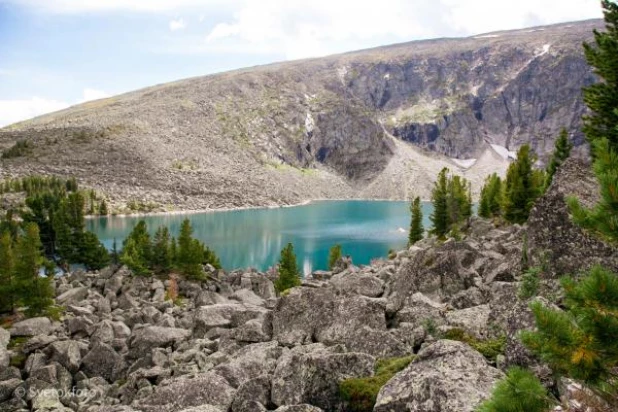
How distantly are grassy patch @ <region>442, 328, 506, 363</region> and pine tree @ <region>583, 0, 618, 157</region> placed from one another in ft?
45.7

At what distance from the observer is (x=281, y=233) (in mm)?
136750

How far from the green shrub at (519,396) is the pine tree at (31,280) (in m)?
38.2

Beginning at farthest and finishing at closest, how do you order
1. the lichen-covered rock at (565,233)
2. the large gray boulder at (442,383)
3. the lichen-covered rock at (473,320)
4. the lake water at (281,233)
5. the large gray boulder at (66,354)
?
the lake water at (281,233)
the large gray boulder at (66,354)
the lichen-covered rock at (565,233)
the lichen-covered rock at (473,320)
the large gray boulder at (442,383)

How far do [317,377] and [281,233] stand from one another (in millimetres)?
124414

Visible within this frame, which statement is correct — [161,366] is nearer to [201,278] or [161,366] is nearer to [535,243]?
[535,243]

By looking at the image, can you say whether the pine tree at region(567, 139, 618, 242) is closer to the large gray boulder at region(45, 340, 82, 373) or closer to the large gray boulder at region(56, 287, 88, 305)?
the large gray boulder at region(45, 340, 82, 373)

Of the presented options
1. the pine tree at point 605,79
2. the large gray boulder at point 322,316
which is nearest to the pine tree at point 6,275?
the large gray boulder at point 322,316

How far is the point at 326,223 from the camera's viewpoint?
16112cm

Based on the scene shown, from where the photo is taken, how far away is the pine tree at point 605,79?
24219 mm

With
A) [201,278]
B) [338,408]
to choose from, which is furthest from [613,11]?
[201,278]

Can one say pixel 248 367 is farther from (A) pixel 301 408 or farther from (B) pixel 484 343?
(B) pixel 484 343

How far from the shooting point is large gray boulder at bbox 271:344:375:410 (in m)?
12.4

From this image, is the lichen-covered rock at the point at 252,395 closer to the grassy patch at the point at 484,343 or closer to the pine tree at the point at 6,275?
the grassy patch at the point at 484,343

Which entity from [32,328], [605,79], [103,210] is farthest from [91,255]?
[103,210]
